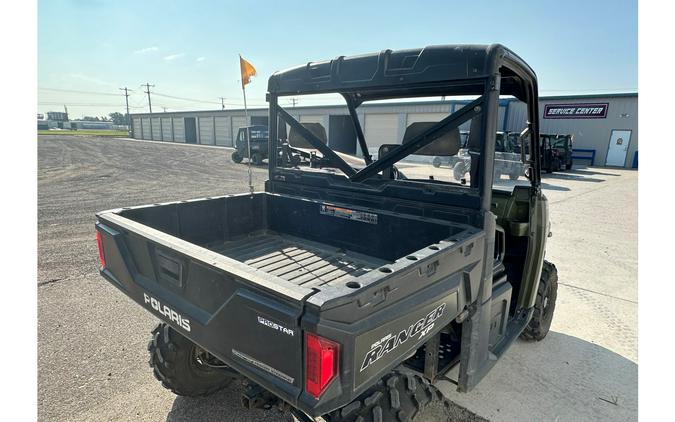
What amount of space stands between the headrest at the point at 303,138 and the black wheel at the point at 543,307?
7.66 ft

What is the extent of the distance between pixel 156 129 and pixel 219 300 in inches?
2393

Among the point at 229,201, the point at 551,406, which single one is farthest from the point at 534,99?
the point at 229,201

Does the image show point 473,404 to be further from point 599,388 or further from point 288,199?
point 288,199

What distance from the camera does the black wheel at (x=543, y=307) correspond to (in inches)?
132

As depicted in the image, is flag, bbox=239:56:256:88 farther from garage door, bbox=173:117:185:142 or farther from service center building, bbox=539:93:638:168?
garage door, bbox=173:117:185:142

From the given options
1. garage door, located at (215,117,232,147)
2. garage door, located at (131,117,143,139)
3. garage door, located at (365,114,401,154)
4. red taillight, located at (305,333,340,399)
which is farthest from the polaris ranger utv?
garage door, located at (131,117,143,139)

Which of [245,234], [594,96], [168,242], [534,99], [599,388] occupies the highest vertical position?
[594,96]

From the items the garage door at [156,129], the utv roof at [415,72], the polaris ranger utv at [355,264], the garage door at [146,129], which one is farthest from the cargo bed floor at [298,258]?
the garage door at [146,129]

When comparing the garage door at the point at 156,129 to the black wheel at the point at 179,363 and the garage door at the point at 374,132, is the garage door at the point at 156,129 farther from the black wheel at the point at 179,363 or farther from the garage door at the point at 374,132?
the black wheel at the point at 179,363

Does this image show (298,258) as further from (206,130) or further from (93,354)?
(206,130)

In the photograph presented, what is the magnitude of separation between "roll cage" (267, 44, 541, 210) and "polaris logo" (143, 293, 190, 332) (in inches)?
58.8

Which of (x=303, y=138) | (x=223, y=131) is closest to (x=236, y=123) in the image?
(x=223, y=131)

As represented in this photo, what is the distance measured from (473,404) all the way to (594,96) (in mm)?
27671

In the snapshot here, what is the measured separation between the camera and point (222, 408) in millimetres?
2584
